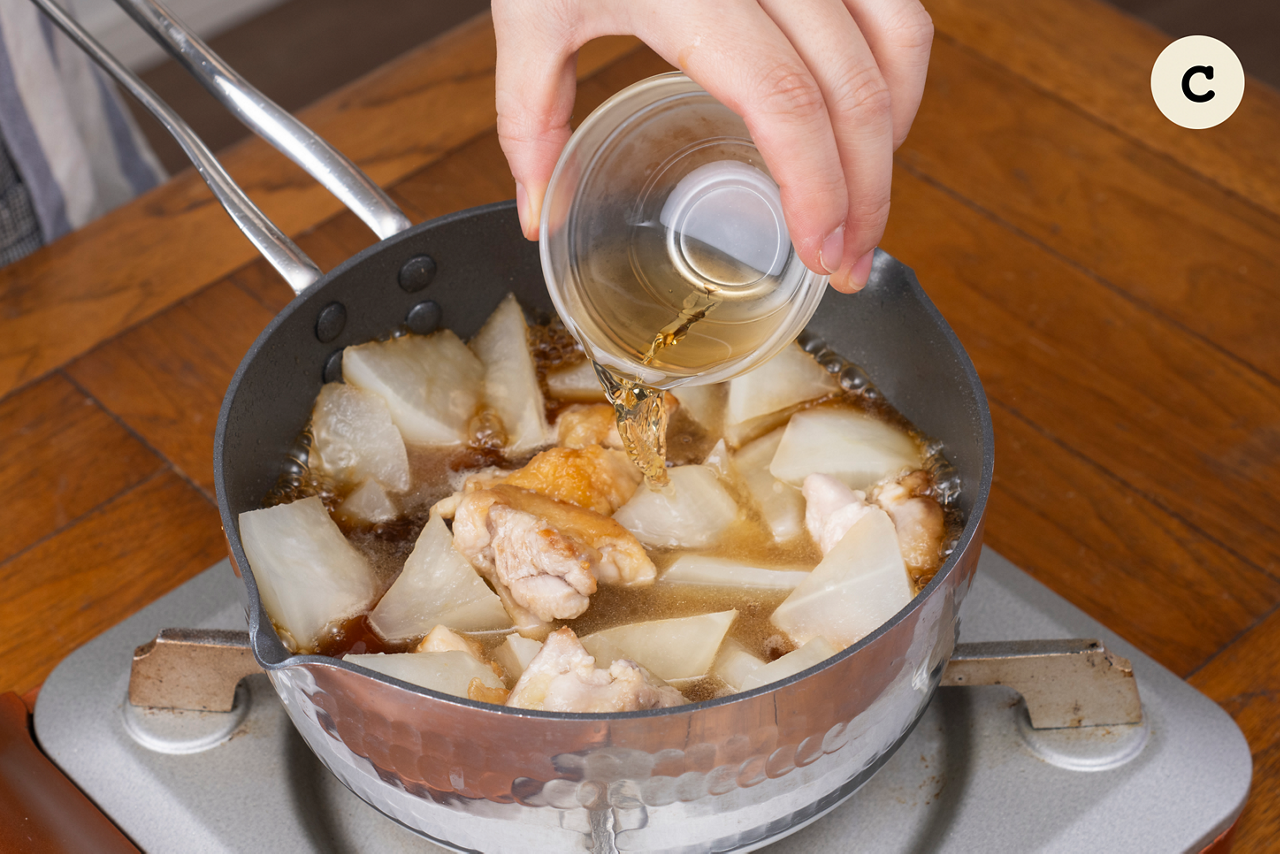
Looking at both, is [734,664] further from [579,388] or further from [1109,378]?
[1109,378]

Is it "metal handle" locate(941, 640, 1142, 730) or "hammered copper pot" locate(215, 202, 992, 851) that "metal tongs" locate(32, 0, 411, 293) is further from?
"metal handle" locate(941, 640, 1142, 730)

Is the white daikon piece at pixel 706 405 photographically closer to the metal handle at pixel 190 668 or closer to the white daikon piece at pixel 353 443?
the white daikon piece at pixel 353 443

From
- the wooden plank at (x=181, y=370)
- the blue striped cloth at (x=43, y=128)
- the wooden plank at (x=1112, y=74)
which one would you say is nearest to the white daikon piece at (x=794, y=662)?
the wooden plank at (x=181, y=370)

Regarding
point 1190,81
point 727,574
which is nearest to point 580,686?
point 727,574

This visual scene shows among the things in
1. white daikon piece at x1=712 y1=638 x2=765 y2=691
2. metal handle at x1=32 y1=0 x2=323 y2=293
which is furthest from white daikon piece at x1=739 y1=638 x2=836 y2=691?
metal handle at x1=32 y1=0 x2=323 y2=293

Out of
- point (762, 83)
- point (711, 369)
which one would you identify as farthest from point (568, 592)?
point (762, 83)

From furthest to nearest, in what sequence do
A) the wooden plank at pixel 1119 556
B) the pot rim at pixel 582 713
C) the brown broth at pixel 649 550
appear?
the wooden plank at pixel 1119 556 → the brown broth at pixel 649 550 → the pot rim at pixel 582 713

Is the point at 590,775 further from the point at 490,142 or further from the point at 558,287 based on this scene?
the point at 490,142

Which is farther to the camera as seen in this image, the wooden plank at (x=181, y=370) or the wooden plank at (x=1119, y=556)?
the wooden plank at (x=181, y=370)
